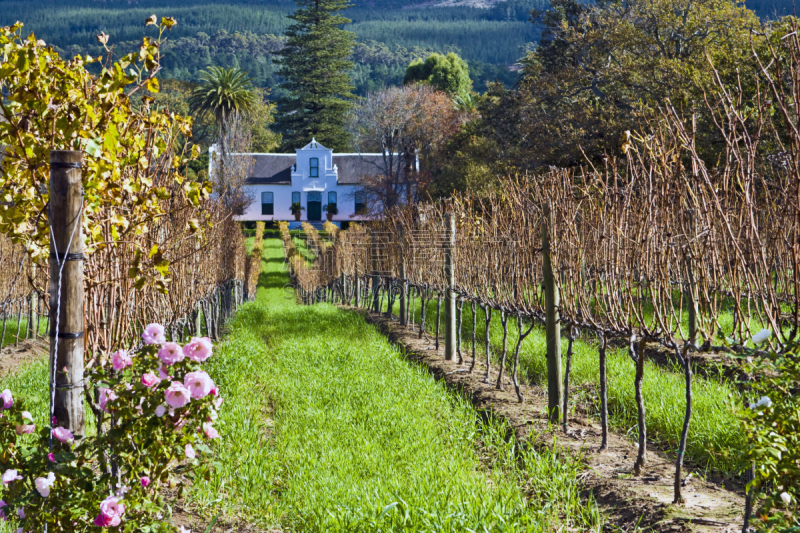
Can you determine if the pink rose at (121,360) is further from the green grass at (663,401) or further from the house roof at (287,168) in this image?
the house roof at (287,168)

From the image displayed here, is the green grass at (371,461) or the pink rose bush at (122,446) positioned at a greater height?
the pink rose bush at (122,446)

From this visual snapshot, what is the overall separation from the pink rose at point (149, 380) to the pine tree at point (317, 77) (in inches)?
2161

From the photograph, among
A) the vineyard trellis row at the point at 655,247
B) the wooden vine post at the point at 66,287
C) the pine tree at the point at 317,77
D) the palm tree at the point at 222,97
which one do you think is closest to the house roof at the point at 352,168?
the pine tree at the point at 317,77

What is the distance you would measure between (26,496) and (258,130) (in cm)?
5789

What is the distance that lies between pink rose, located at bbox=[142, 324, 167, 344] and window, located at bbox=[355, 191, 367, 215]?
A: 1582 inches

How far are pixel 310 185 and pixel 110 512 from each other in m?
46.9

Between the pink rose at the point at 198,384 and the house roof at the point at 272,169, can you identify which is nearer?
the pink rose at the point at 198,384

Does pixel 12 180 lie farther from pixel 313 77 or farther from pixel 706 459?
pixel 313 77

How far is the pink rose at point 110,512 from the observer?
2.61m

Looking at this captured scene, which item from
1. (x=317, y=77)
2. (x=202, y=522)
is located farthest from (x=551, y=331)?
(x=317, y=77)

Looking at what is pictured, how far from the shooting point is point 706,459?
5.15m

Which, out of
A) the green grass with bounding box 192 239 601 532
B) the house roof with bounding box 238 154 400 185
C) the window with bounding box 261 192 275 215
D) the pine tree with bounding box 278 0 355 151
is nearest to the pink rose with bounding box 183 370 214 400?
the green grass with bounding box 192 239 601 532

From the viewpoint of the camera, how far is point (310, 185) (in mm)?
48625

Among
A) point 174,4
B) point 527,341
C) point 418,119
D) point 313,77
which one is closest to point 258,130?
point 313,77
